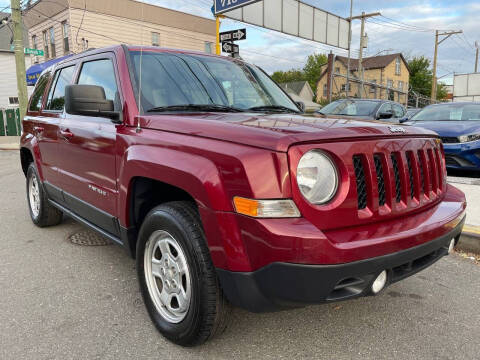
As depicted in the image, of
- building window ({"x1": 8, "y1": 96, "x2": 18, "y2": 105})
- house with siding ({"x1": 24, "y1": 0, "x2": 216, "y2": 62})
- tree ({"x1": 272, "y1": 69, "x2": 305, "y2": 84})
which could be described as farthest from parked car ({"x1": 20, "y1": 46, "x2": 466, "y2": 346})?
tree ({"x1": 272, "y1": 69, "x2": 305, "y2": 84})

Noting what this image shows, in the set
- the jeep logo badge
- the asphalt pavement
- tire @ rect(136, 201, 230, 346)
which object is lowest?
the asphalt pavement

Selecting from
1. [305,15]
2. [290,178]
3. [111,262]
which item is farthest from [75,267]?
[305,15]

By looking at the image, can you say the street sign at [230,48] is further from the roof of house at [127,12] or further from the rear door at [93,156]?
the roof of house at [127,12]

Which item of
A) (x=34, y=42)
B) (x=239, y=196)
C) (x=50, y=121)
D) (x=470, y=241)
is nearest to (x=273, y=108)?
(x=239, y=196)

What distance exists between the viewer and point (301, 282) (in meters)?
1.77

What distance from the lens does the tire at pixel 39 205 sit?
448 centimetres

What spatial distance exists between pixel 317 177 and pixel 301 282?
49 cm

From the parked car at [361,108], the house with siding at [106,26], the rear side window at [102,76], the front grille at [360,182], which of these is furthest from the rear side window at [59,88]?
the house with siding at [106,26]

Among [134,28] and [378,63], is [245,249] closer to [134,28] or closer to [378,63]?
[134,28]

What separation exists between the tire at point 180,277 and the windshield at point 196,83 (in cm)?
89

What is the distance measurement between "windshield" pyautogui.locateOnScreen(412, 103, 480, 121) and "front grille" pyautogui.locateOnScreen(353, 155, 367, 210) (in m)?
7.06

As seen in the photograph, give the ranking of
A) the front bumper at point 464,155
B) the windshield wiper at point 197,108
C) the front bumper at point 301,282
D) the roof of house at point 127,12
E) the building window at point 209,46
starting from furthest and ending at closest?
the building window at point 209,46, the roof of house at point 127,12, the front bumper at point 464,155, the windshield wiper at point 197,108, the front bumper at point 301,282

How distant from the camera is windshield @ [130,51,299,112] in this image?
2816 mm

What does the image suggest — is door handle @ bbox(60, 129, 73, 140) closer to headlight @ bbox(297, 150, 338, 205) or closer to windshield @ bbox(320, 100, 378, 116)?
headlight @ bbox(297, 150, 338, 205)
